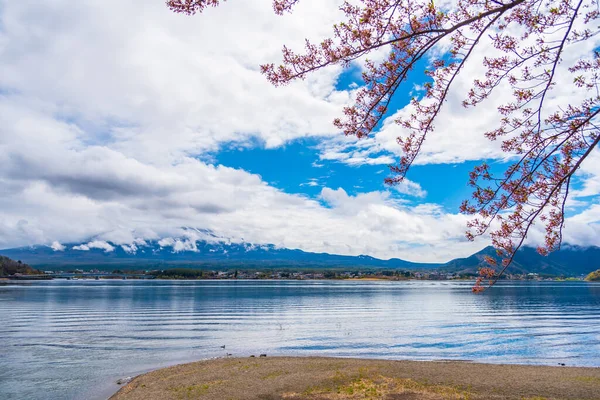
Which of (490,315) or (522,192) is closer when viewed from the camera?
(522,192)

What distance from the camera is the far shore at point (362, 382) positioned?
52.4 ft

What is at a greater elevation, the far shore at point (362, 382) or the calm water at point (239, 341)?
the far shore at point (362, 382)

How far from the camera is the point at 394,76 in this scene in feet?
24.5

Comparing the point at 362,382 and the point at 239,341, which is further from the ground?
the point at 362,382

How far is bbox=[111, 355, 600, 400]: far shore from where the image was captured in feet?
52.4

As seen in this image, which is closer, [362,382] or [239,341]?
[362,382]

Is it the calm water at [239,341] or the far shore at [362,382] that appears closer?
the far shore at [362,382]

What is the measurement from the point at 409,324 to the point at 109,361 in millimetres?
30437

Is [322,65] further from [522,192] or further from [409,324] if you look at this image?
[409,324]

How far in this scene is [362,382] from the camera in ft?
Result: 57.0

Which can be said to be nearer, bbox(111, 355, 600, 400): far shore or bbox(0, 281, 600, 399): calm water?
bbox(111, 355, 600, 400): far shore

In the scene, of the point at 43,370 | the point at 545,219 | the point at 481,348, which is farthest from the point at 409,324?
the point at 545,219

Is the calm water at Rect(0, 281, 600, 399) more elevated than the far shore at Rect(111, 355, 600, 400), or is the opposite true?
the far shore at Rect(111, 355, 600, 400)

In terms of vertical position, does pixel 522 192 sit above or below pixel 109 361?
above
